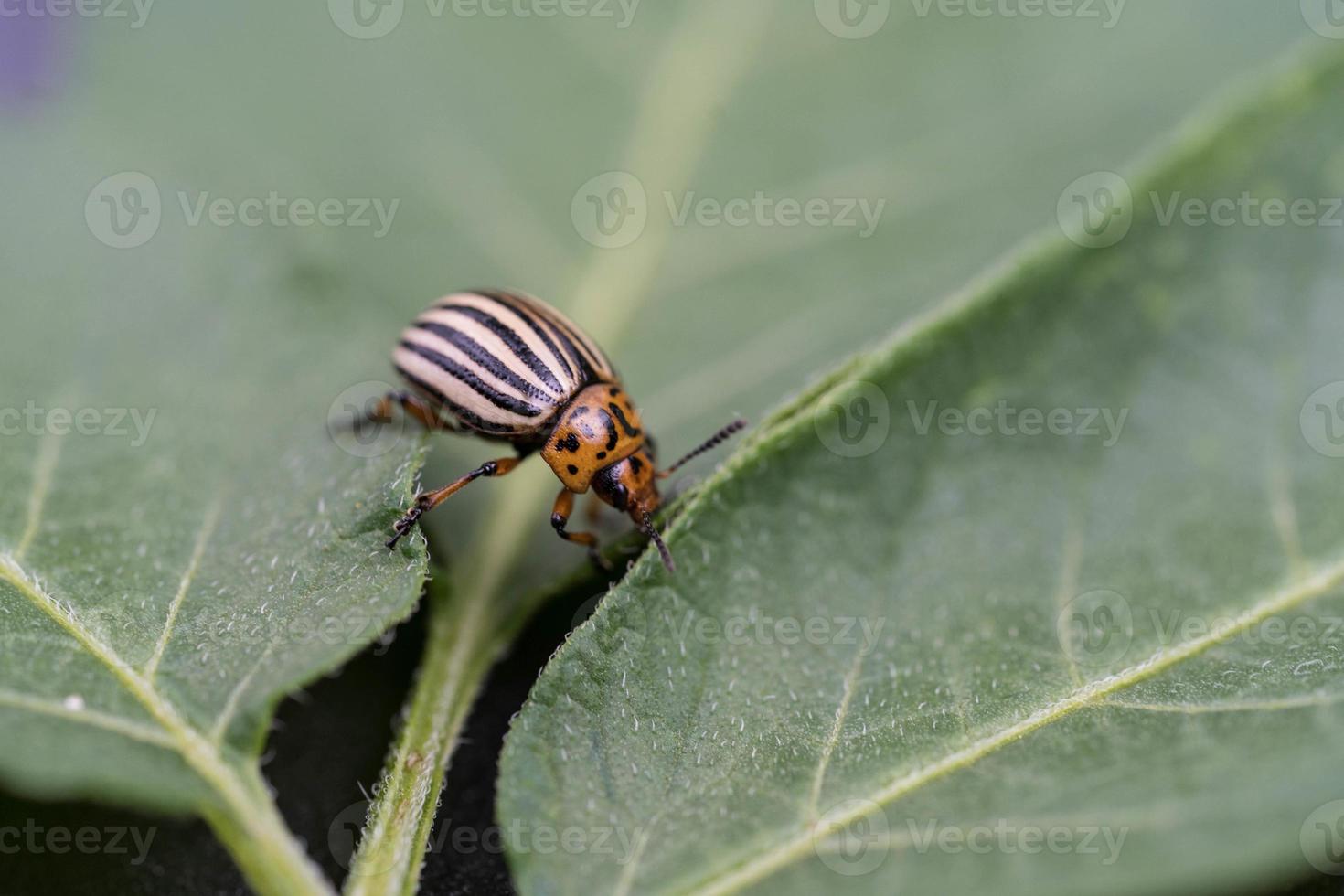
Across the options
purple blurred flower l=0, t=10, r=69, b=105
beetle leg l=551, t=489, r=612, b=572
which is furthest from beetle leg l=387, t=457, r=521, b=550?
purple blurred flower l=0, t=10, r=69, b=105

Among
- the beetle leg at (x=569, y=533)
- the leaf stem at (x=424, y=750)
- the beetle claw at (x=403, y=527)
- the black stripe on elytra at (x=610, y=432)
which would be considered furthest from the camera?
the black stripe on elytra at (x=610, y=432)

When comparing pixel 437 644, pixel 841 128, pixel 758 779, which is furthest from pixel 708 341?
pixel 758 779

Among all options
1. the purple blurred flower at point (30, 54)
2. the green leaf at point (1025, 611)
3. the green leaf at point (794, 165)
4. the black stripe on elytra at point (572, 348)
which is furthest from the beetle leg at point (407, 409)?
the purple blurred flower at point (30, 54)

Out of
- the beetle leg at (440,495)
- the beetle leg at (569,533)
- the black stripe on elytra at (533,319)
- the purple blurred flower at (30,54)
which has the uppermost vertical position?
the purple blurred flower at (30,54)

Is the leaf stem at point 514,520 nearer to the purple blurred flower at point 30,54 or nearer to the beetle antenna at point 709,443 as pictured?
the beetle antenna at point 709,443

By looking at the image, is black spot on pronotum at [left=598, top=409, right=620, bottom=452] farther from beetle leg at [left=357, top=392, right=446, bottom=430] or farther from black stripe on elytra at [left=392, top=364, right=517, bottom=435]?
beetle leg at [left=357, top=392, right=446, bottom=430]

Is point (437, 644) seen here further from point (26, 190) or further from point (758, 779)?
point (26, 190)

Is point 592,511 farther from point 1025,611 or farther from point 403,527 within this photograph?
point 1025,611
